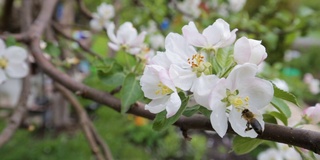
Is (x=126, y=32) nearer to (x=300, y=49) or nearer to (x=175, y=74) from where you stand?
(x=175, y=74)

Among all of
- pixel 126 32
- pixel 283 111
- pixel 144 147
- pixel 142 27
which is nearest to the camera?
pixel 283 111

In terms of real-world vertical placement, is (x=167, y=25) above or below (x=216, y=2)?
below

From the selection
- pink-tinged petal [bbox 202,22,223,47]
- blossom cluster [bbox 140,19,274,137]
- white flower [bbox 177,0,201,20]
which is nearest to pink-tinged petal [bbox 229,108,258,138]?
blossom cluster [bbox 140,19,274,137]

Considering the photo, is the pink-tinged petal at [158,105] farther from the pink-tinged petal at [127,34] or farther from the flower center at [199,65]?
the pink-tinged petal at [127,34]

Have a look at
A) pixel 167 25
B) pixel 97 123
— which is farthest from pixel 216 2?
pixel 97 123

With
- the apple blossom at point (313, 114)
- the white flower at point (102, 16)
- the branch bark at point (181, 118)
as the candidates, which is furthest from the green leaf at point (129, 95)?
the white flower at point (102, 16)

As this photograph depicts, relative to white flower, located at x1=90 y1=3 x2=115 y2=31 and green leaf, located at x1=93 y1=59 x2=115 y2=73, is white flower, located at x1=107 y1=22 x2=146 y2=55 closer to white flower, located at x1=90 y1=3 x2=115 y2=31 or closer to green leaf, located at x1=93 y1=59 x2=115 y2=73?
green leaf, located at x1=93 y1=59 x2=115 y2=73

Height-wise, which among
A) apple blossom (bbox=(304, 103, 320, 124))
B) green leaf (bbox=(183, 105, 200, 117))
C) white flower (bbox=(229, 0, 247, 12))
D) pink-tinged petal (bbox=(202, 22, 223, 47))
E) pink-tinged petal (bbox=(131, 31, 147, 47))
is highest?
pink-tinged petal (bbox=(202, 22, 223, 47))

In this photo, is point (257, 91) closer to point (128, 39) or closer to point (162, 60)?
point (162, 60)
